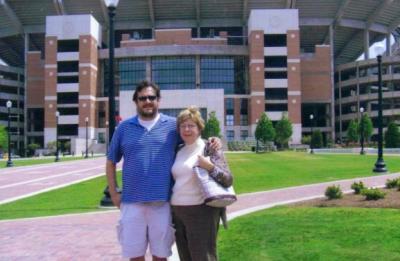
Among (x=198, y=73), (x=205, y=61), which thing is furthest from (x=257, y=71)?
(x=198, y=73)

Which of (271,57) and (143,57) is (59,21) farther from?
(271,57)

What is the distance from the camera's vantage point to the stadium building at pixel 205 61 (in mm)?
88625

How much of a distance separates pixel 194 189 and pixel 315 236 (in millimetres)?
3869

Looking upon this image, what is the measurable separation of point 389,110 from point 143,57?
146 feet

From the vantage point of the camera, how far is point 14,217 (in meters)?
12.5

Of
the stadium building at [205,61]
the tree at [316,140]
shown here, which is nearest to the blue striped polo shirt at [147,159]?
the tree at [316,140]

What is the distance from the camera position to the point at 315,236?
7934 millimetres

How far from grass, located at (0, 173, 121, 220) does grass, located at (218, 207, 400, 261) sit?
5.49 metres

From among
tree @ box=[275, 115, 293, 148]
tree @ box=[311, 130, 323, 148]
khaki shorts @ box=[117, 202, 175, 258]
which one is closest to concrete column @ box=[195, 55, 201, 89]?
tree @ box=[275, 115, 293, 148]

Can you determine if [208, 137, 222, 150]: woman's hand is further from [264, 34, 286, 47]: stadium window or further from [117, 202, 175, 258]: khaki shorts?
[264, 34, 286, 47]: stadium window

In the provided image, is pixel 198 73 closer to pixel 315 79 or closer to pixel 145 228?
pixel 315 79

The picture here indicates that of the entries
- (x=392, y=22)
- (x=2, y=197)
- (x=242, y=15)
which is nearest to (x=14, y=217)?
(x=2, y=197)

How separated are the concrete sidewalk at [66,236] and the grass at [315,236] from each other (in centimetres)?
110

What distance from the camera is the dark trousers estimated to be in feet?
15.5
